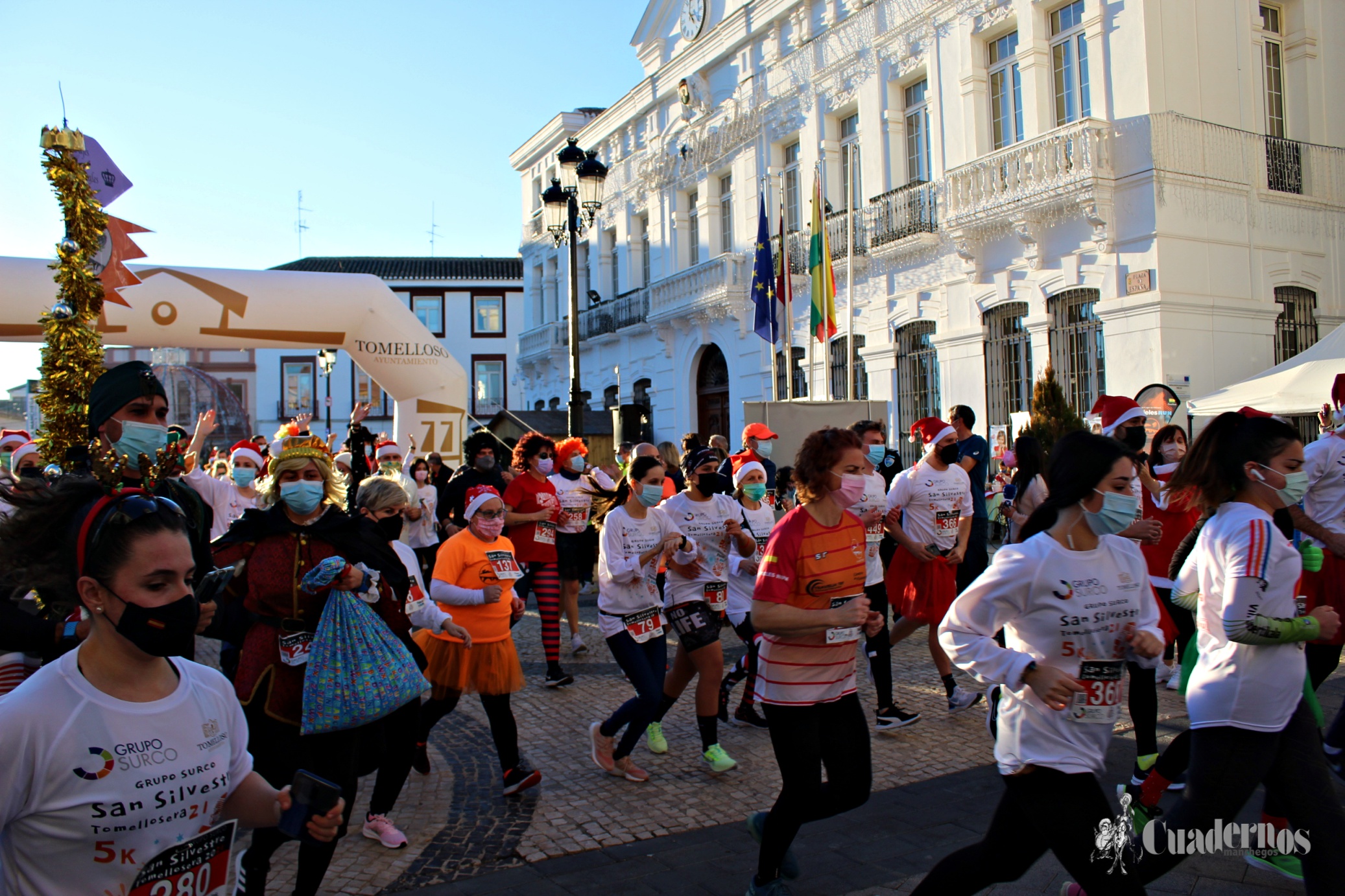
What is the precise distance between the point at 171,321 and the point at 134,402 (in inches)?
358

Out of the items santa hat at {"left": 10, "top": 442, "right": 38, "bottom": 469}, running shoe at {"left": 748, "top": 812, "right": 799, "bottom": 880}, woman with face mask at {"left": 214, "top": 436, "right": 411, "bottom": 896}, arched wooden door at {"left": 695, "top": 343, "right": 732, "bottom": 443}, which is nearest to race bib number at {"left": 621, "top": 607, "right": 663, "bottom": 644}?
running shoe at {"left": 748, "top": 812, "right": 799, "bottom": 880}

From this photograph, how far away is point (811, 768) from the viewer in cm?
363

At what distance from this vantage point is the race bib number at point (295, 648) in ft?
12.0

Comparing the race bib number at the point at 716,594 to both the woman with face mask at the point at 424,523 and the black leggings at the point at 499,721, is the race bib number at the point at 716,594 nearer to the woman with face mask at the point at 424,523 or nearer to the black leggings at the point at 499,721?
the black leggings at the point at 499,721

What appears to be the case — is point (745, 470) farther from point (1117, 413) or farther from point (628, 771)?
point (1117, 413)

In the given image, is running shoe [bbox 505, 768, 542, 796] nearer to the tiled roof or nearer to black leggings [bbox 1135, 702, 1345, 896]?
black leggings [bbox 1135, 702, 1345, 896]

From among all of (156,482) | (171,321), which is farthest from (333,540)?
(171,321)

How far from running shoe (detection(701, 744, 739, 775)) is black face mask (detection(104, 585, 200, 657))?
12.6 ft

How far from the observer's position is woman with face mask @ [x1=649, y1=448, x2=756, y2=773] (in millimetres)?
5480

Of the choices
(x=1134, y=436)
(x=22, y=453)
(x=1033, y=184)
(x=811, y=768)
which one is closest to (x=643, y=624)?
(x=811, y=768)

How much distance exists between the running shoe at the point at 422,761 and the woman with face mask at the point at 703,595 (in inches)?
51.5

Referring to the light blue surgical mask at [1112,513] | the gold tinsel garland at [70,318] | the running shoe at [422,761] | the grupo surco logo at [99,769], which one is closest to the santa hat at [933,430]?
the light blue surgical mask at [1112,513]

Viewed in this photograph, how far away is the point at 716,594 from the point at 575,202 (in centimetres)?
825

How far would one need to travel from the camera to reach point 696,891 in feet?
12.8
